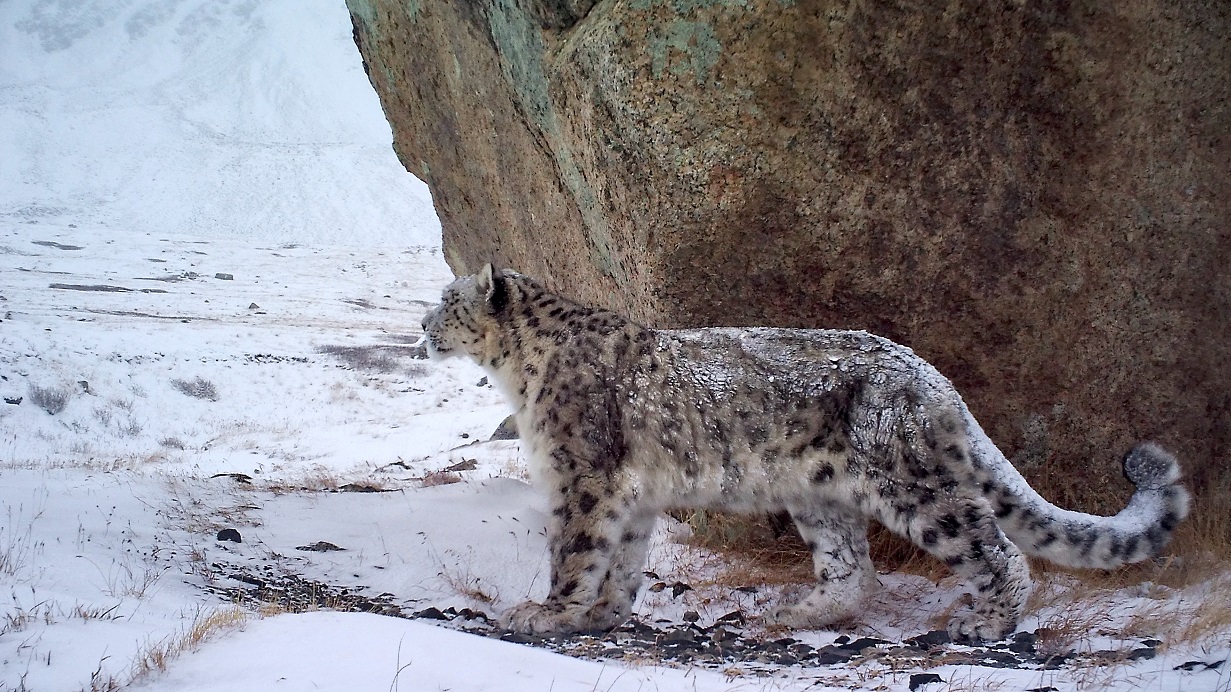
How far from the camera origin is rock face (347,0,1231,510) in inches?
232

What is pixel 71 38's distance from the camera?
60531 mm

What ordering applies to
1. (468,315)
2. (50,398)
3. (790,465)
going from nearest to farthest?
(790,465), (468,315), (50,398)

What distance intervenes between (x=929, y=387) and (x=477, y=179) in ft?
20.1

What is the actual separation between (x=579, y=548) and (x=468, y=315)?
209 cm

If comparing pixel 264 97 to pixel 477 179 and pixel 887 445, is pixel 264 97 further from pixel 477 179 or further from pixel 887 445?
pixel 887 445

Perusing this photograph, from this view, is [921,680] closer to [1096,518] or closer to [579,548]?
[1096,518]

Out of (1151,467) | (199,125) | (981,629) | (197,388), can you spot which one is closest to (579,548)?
(981,629)

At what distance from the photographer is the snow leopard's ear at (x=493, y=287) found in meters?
6.50

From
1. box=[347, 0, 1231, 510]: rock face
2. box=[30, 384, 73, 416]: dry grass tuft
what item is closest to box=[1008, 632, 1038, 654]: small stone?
box=[347, 0, 1231, 510]: rock face

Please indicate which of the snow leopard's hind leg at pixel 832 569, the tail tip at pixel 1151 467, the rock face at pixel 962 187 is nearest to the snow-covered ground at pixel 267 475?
the snow leopard's hind leg at pixel 832 569

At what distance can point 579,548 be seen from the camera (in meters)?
5.37

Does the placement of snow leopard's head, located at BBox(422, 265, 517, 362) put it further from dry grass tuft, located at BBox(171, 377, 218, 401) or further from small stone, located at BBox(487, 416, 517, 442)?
dry grass tuft, located at BBox(171, 377, 218, 401)

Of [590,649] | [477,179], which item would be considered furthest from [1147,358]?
[477,179]

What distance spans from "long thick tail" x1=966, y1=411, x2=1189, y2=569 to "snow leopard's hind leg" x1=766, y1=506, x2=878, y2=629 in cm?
100
